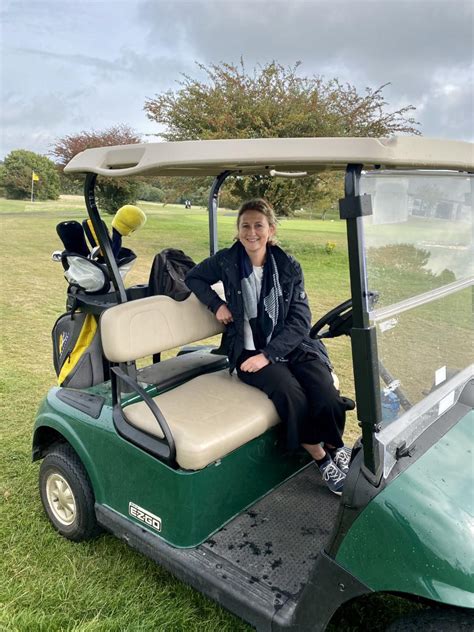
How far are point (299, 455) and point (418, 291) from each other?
1110mm

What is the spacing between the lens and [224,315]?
268cm

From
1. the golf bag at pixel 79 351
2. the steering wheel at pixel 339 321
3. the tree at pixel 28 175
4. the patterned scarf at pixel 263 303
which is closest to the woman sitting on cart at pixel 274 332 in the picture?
the patterned scarf at pixel 263 303

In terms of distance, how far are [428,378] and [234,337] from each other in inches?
42.9

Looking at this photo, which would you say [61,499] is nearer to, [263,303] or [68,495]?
[68,495]

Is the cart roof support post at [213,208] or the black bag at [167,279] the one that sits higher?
the cart roof support post at [213,208]

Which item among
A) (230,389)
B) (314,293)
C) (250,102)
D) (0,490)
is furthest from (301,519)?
(250,102)

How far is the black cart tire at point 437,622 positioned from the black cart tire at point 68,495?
142 centimetres

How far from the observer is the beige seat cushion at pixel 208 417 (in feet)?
6.48

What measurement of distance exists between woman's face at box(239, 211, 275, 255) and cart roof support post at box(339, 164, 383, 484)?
1.18 meters

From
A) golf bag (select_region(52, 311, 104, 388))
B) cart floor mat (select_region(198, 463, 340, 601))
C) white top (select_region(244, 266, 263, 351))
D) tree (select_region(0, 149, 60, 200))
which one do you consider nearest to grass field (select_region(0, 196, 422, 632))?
cart floor mat (select_region(198, 463, 340, 601))

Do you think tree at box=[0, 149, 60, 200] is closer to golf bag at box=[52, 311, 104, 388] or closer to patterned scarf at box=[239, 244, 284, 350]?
golf bag at box=[52, 311, 104, 388]

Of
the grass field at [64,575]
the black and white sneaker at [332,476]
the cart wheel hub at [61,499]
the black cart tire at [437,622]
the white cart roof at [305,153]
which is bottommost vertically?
the grass field at [64,575]

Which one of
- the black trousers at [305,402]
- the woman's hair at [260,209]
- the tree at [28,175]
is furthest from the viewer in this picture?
the tree at [28,175]

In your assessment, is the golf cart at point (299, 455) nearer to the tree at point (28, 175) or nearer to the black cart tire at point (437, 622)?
the black cart tire at point (437, 622)
